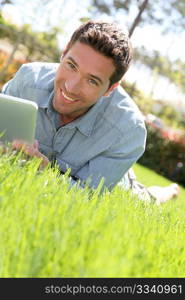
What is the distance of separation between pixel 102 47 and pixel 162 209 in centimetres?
105

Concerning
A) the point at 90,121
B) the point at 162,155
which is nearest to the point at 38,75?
the point at 90,121

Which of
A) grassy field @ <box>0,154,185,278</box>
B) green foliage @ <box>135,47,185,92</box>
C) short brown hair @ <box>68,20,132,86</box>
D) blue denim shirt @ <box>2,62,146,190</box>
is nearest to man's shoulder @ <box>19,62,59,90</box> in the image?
blue denim shirt @ <box>2,62,146,190</box>

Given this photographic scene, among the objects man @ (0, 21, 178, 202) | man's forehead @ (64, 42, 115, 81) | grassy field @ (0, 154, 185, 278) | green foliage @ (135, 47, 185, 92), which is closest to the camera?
grassy field @ (0, 154, 185, 278)

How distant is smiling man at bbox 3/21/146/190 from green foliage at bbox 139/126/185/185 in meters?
13.1

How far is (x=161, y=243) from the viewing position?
163cm

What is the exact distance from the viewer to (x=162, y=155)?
16.9 metres

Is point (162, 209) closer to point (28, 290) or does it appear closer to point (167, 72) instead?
point (28, 290)

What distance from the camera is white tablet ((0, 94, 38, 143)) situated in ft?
7.11

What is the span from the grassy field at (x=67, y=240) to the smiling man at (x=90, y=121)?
136 centimetres

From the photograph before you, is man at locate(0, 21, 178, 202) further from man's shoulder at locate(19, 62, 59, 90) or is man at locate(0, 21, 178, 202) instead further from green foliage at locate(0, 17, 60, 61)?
green foliage at locate(0, 17, 60, 61)

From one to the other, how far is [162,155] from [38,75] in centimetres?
1359

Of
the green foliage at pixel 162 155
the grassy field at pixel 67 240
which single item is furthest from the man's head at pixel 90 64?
the green foliage at pixel 162 155

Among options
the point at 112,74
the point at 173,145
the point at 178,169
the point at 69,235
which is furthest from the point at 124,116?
the point at 173,145

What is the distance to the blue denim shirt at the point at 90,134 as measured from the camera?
3.39 metres
